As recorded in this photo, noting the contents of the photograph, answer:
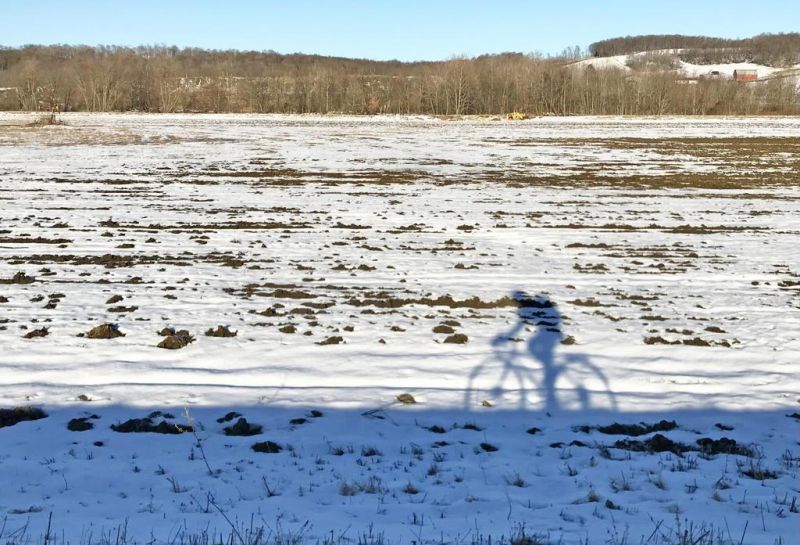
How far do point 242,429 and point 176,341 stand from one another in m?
3.00

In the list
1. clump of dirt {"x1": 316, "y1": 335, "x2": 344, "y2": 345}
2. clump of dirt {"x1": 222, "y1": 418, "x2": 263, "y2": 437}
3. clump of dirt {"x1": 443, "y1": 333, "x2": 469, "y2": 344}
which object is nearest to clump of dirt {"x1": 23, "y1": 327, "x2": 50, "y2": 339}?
clump of dirt {"x1": 316, "y1": 335, "x2": 344, "y2": 345}

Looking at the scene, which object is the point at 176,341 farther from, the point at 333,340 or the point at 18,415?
the point at 18,415

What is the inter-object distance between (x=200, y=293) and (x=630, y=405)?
764cm

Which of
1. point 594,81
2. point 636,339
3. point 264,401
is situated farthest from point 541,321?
point 594,81

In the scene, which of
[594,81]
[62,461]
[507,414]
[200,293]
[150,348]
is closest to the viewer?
[62,461]

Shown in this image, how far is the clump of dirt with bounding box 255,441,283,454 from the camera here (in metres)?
6.28

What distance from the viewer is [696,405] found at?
755cm

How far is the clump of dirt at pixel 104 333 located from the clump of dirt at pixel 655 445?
692 cm

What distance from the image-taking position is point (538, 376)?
8445 millimetres

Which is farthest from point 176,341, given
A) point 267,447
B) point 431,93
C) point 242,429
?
point 431,93

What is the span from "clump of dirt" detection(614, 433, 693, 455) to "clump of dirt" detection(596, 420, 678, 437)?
267 mm

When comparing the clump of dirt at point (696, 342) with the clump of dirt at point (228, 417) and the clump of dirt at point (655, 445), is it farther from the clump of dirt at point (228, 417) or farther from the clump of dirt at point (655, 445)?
the clump of dirt at point (228, 417)

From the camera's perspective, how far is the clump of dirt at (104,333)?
31.2 ft

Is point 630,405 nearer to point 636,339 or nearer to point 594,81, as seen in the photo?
point 636,339
